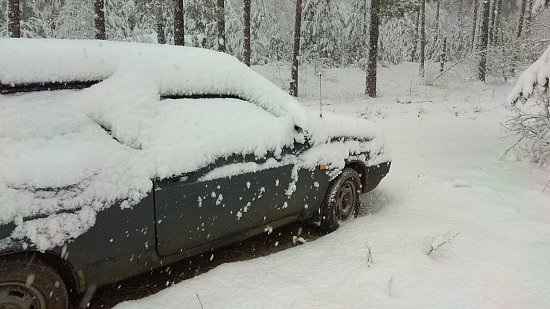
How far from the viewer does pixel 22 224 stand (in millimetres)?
2295

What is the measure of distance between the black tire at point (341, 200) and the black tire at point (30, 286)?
258 cm

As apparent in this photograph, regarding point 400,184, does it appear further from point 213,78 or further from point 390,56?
point 390,56

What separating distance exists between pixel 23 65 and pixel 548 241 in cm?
434

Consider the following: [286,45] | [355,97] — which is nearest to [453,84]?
[355,97]

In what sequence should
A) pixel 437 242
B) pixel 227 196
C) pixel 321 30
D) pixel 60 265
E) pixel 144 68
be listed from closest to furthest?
1. pixel 60 265
2. pixel 144 68
3. pixel 227 196
4. pixel 437 242
5. pixel 321 30

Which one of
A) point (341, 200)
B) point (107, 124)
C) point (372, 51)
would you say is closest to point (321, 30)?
point (372, 51)

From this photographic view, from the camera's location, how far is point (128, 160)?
8.99 ft

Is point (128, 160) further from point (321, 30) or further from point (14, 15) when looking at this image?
point (321, 30)

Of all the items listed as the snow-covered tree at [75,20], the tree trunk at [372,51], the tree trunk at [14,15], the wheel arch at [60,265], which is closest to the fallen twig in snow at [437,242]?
the wheel arch at [60,265]

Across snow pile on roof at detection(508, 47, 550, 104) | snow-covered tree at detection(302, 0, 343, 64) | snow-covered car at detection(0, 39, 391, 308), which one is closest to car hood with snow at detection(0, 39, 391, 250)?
snow-covered car at detection(0, 39, 391, 308)

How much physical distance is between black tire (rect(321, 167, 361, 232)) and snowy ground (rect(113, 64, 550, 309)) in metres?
0.16

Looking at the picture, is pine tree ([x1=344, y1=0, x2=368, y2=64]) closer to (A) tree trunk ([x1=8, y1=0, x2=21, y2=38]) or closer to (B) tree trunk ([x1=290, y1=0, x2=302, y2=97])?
(B) tree trunk ([x1=290, y1=0, x2=302, y2=97])

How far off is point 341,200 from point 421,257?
1.27 meters

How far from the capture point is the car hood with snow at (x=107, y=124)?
2.38m
